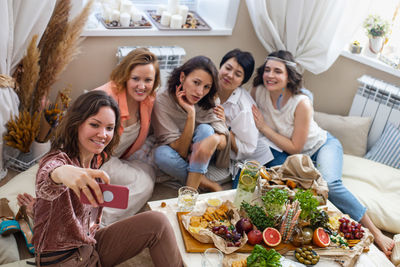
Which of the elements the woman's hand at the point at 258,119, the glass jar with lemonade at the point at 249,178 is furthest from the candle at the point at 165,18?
the glass jar with lemonade at the point at 249,178

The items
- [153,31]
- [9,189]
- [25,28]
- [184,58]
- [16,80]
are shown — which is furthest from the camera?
[184,58]

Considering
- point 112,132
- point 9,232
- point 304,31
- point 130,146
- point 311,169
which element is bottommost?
Answer: point 9,232

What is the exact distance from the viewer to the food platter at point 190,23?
323 centimetres

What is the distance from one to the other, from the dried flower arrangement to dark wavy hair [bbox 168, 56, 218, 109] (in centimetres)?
71

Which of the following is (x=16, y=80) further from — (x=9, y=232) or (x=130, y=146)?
(x=9, y=232)

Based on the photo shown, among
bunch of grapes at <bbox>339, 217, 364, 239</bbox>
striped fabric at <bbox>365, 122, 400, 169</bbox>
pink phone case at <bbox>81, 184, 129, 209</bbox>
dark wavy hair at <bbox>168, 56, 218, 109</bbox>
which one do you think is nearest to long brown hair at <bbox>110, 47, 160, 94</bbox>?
dark wavy hair at <bbox>168, 56, 218, 109</bbox>

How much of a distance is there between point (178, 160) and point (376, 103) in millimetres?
1876

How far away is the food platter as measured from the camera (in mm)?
3229

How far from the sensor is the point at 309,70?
352 centimetres

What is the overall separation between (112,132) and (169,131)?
105 centimetres

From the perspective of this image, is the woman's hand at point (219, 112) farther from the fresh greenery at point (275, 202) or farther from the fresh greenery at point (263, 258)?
the fresh greenery at point (263, 258)

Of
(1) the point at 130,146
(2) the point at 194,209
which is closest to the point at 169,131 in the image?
(1) the point at 130,146

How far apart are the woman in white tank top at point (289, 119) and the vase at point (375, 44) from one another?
3.30 ft

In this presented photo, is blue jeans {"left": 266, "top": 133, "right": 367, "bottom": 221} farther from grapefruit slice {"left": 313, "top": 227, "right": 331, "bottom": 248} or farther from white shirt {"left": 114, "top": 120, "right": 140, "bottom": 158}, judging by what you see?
white shirt {"left": 114, "top": 120, "right": 140, "bottom": 158}
